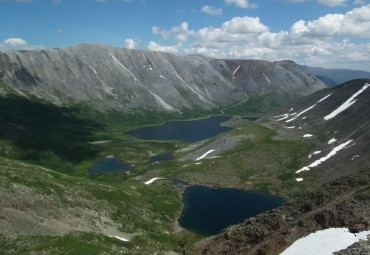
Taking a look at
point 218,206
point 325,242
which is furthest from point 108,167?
point 325,242

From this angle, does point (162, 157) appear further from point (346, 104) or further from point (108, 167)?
point (346, 104)

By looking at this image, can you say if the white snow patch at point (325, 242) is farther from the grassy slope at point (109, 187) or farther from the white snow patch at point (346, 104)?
the white snow patch at point (346, 104)

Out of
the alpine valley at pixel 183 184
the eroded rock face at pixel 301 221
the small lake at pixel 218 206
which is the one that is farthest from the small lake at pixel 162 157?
the eroded rock face at pixel 301 221

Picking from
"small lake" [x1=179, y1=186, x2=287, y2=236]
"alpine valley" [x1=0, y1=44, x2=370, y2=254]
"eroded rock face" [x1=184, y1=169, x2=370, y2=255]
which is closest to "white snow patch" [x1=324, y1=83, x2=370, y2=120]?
"alpine valley" [x1=0, y1=44, x2=370, y2=254]

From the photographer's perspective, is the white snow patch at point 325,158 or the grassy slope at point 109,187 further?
the white snow patch at point 325,158

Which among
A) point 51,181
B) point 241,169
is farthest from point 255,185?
point 51,181

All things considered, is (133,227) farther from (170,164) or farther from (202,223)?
(170,164)
